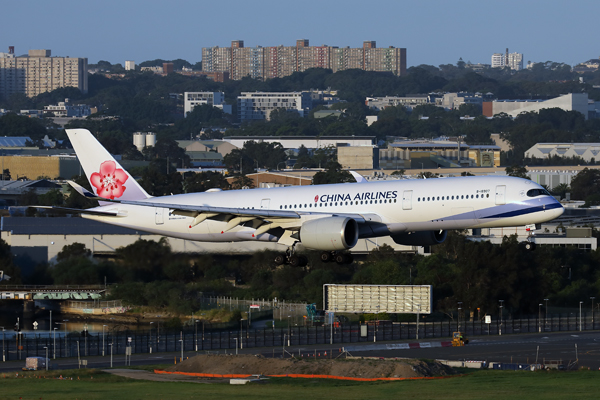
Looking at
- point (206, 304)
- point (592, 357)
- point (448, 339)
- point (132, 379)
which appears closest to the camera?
point (132, 379)

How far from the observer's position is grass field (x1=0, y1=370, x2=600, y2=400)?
5631 cm

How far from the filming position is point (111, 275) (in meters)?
93.2

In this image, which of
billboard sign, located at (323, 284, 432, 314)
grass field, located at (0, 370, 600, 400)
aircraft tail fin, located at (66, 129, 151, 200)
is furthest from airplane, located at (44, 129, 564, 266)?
billboard sign, located at (323, 284, 432, 314)

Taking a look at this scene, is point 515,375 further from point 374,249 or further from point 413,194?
point 374,249

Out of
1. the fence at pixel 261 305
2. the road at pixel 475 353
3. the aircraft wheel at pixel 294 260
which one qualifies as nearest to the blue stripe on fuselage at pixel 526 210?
the aircraft wheel at pixel 294 260

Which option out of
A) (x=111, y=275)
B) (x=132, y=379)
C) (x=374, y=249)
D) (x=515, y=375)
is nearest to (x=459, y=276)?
(x=374, y=249)

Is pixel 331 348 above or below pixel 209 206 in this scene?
below

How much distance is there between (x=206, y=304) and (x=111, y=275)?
11254 millimetres

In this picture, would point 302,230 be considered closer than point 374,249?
Yes

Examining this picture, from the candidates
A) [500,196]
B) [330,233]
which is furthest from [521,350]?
[330,233]

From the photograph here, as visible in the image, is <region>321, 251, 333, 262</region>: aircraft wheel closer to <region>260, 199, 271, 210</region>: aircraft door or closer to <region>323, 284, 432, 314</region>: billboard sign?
<region>260, 199, 271, 210</region>: aircraft door

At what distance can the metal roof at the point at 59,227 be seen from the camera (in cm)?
10994

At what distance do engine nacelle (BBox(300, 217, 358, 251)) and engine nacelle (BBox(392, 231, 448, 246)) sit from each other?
174 inches

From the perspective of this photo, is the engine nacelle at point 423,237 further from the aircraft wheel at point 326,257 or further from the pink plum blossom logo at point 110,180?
the pink plum blossom logo at point 110,180
